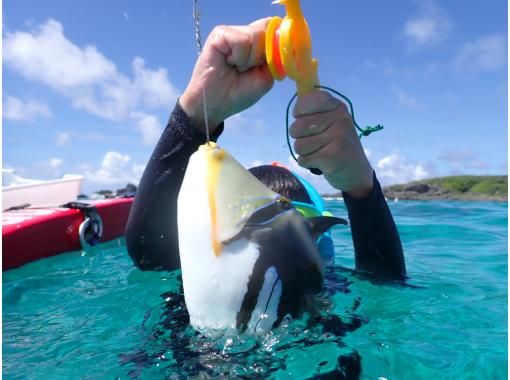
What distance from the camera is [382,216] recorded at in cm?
246

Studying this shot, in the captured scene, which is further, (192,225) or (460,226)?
(460,226)

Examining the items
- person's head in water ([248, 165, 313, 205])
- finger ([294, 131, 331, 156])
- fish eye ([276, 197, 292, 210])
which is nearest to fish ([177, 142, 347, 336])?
fish eye ([276, 197, 292, 210])

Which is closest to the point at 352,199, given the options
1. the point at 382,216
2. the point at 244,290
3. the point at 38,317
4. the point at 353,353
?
the point at 382,216

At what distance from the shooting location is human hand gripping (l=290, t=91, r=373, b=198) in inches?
71.9

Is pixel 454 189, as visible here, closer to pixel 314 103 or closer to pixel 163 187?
pixel 163 187

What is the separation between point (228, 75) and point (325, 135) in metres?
0.66

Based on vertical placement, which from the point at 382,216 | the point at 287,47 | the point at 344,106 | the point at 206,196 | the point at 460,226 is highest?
the point at 287,47

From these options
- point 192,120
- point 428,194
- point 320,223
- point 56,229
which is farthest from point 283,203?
point 428,194

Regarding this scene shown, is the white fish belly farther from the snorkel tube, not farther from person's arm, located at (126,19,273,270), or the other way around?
the snorkel tube

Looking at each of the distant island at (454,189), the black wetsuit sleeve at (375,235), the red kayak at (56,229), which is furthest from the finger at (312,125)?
the distant island at (454,189)

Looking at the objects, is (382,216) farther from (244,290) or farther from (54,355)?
(54,355)

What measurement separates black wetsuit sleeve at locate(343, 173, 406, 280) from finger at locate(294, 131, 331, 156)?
1.99 ft

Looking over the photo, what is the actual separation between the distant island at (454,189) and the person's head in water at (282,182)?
21.7 m

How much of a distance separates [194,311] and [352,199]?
1.17 m
